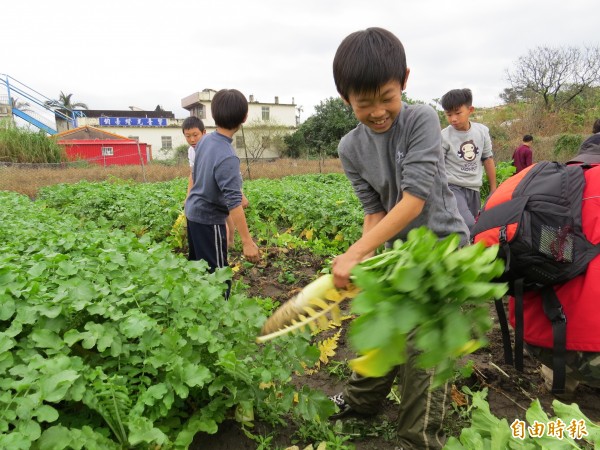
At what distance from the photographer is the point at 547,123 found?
76.1 ft

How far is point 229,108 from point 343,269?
190cm

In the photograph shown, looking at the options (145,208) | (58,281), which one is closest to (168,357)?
(58,281)

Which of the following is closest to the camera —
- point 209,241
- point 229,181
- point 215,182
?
point 229,181

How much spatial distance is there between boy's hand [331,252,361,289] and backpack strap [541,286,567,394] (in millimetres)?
1195

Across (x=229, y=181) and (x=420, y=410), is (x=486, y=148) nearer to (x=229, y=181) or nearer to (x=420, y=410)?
(x=229, y=181)

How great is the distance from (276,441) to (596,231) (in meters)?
1.79

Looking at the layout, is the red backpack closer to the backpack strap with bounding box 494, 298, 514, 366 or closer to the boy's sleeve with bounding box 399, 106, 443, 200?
the backpack strap with bounding box 494, 298, 514, 366

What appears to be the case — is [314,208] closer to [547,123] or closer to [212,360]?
[212,360]

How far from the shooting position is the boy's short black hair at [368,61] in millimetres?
1669

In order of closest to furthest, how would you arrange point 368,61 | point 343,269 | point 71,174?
point 343,269 < point 368,61 < point 71,174

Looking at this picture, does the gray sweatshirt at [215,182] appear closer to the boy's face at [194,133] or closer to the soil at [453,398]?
the soil at [453,398]

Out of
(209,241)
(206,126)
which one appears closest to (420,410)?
(209,241)

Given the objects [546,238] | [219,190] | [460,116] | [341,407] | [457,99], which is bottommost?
[341,407]

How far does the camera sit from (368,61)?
167 cm
